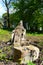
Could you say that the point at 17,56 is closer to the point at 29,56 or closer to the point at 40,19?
the point at 29,56

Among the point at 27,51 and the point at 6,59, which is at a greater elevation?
the point at 27,51

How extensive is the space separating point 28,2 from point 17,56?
67.8ft

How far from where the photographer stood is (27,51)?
7.62 m

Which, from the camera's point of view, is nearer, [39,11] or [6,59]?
[6,59]

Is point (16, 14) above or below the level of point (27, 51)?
below

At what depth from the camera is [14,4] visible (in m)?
28.4

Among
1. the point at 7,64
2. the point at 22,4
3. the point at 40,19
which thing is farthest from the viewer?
the point at 22,4

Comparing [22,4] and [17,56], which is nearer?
[17,56]

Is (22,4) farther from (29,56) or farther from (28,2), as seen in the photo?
(29,56)

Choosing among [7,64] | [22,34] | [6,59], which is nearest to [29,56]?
[7,64]

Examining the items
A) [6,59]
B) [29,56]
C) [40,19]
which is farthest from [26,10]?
[29,56]

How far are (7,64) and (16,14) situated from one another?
20.2 m

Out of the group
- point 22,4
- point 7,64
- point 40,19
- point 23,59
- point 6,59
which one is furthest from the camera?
point 22,4

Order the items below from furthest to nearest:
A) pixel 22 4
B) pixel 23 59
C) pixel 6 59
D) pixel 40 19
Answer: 1. pixel 22 4
2. pixel 40 19
3. pixel 6 59
4. pixel 23 59
